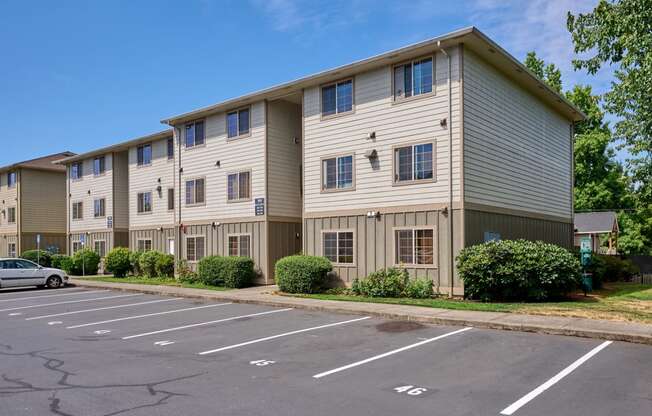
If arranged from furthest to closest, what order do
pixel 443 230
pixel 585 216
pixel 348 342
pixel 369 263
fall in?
1. pixel 585 216
2. pixel 369 263
3. pixel 443 230
4. pixel 348 342

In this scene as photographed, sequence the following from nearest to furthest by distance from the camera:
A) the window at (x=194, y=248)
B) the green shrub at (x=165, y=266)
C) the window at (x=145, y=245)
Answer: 1. the window at (x=194, y=248)
2. the green shrub at (x=165, y=266)
3. the window at (x=145, y=245)

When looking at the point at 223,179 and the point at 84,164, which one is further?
the point at 84,164

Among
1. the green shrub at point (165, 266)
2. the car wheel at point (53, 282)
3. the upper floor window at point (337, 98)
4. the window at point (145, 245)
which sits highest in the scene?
the upper floor window at point (337, 98)

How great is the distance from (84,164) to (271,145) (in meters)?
20.6

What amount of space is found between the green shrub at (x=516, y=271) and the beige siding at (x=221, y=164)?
10340 millimetres

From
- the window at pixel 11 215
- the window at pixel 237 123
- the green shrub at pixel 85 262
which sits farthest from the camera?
the window at pixel 11 215

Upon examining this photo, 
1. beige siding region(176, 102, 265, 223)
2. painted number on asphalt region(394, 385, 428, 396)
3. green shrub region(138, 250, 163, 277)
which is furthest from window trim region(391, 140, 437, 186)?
green shrub region(138, 250, 163, 277)

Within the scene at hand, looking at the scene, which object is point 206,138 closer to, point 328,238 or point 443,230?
point 328,238

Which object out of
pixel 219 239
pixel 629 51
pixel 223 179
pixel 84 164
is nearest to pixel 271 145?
pixel 223 179

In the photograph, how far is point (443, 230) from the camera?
17391mm

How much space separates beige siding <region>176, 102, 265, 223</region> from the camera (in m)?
23.5

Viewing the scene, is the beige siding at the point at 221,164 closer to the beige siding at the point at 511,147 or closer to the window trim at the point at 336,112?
the window trim at the point at 336,112

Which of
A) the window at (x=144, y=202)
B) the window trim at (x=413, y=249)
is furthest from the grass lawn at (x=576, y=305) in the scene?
the window at (x=144, y=202)

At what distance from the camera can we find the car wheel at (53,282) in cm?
2570
